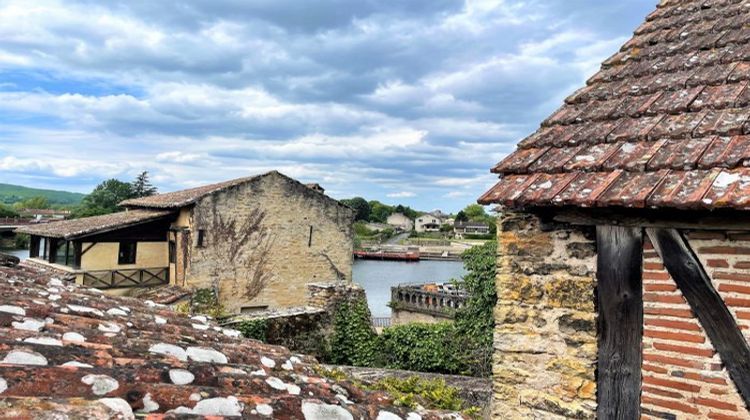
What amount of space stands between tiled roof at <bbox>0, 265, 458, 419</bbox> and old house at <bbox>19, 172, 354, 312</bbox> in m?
13.6

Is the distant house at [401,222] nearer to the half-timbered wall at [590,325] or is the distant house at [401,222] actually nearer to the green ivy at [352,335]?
the green ivy at [352,335]

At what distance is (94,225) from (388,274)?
3534 centimetres

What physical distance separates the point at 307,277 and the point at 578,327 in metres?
16.9

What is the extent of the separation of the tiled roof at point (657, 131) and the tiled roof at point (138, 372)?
165cm

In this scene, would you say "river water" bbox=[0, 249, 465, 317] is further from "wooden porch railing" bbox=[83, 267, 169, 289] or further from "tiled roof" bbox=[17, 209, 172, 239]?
"tiled roof" bbox=[17, 209, 172, 239]

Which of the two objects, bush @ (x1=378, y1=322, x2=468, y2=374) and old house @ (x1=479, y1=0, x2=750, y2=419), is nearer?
old house @ (x1=479, y1=0, x2=750, y2=419)

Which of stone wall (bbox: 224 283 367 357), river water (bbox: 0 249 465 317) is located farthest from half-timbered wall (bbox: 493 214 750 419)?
river water (bbox: 0 249 465 317)

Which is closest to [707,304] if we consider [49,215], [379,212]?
[49,215]

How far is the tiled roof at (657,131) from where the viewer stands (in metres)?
2.70

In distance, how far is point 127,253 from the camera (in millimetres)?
17984

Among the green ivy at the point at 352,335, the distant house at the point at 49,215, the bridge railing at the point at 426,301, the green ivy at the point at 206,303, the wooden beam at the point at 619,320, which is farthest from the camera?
the distant house at the point at 49,215

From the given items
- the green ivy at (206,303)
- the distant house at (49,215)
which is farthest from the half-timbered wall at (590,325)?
the distant house at (49,215)

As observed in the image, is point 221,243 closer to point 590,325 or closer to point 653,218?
point 590,325

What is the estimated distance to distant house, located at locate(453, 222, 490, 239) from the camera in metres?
88.7
